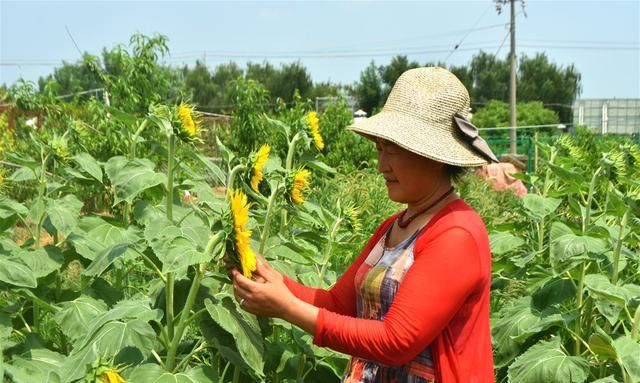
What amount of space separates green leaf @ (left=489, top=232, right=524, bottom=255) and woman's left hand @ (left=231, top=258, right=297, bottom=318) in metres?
1.52

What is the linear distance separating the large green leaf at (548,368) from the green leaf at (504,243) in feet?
1.87

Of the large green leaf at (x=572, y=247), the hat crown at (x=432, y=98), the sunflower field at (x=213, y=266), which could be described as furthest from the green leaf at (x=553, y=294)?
the hat crown at (x=432, y=98)

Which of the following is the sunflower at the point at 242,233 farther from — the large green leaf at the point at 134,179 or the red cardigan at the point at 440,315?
the large green leaf at the point at 134,179

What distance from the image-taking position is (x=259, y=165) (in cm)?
204

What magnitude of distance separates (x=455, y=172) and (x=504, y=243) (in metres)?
1.38

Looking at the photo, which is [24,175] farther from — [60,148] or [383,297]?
[383,297]

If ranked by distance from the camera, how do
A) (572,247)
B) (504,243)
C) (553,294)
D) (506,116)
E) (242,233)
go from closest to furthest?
(242,233), (572,247), (553,294), (504,243), (506,116)

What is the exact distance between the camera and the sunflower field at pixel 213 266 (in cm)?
182

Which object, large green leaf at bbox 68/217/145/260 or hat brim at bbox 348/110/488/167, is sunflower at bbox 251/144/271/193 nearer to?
hat brim at bbox 348/110/488/167

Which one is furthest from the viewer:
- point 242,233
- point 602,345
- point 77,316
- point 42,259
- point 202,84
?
point 202,84

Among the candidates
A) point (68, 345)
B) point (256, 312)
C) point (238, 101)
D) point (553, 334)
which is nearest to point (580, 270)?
point (553, 334)

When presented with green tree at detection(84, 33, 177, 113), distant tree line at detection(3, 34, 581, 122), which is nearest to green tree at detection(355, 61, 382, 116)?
distant tree line at detection(3, 34, 581, 122)

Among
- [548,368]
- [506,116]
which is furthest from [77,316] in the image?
[506,116]

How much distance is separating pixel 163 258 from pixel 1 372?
0.40 meters
